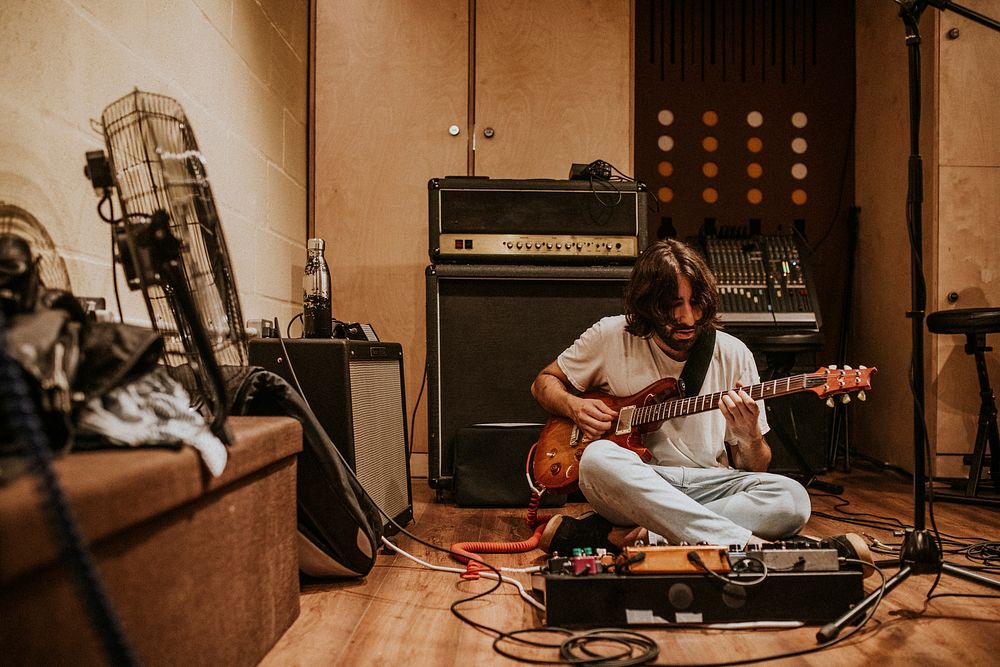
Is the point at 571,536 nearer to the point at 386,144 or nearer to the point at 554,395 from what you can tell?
the point at 554,395

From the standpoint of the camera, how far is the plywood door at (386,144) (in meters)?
3.23

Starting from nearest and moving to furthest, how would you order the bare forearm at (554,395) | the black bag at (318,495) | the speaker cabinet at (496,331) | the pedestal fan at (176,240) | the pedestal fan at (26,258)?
the pedestal fan at (26,258) < the pedestal fan at (176,240) < the black bag at (318,495) < the bare forearm at (554,395) < the speaker cabinet at (496,331)

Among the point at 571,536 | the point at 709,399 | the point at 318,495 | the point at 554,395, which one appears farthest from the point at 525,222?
the point at 318,495

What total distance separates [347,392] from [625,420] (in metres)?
0.74

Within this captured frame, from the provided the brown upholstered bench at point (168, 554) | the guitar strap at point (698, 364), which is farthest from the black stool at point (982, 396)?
the brown upholstered bench at point (168, 554)

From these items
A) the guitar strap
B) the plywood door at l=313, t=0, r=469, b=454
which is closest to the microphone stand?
the guitar strap

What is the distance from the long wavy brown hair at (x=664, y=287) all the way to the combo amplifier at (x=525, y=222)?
69 cm

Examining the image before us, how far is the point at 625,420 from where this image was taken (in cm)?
195

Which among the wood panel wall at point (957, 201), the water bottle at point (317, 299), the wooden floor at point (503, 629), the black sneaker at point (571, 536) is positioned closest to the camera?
the wooden floor at point (503, 629)

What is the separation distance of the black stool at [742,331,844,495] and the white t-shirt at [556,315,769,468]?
96cm

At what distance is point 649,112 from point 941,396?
1.96 m

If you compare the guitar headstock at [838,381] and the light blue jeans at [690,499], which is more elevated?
the guitar headstock at [838,381]

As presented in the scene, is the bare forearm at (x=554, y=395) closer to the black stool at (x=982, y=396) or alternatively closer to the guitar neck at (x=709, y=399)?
the guitar neck at (x=709, y=399)

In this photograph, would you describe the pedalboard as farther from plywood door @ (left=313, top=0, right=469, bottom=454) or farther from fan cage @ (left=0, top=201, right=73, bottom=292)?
plywood door @ (left=313, top=0, right=469, bottom=454)
